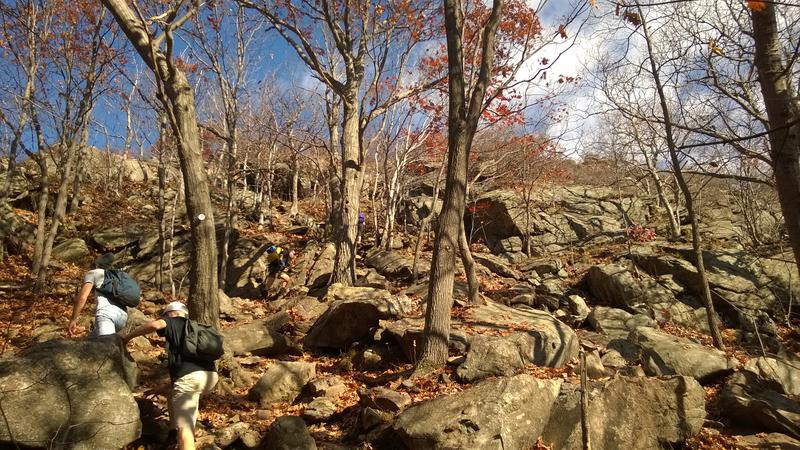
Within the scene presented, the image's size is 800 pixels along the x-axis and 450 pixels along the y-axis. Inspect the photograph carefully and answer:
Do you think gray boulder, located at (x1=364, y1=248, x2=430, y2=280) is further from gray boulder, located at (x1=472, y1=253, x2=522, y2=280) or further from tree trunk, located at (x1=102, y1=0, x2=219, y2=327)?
tree trunk, located at (x1=102, y1=0, x2=219, y2=327)

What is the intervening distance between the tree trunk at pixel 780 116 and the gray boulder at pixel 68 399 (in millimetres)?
6112

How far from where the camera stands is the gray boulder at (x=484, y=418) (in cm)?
423

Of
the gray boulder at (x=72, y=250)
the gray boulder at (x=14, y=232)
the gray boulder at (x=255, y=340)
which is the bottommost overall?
the gray boulder at (x=255, y=340)

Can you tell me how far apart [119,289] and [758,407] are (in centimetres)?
824

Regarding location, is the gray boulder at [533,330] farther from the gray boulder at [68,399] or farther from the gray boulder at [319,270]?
the gray boulder at [68,399]

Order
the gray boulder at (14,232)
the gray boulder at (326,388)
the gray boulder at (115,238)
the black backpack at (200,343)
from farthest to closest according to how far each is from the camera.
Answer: the gray boulder at (115,238), the gray boulder at (14,232), the gray boulder at (326,388), the black backpack at (200,343)

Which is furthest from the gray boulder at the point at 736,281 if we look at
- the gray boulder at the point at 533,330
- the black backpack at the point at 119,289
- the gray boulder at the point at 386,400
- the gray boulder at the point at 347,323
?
the black backpack at the point at 119,289

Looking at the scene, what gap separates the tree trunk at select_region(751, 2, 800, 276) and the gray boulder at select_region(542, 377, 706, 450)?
228 cm

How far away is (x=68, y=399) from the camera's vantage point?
3975 mm

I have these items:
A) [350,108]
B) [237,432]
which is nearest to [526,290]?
[350,108]

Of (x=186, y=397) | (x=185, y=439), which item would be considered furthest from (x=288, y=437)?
(x=186, y=397)

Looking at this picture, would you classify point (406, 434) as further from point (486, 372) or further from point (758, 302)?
point (758, 302)

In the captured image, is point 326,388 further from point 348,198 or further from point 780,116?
point 780,116

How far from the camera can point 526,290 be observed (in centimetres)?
1182
